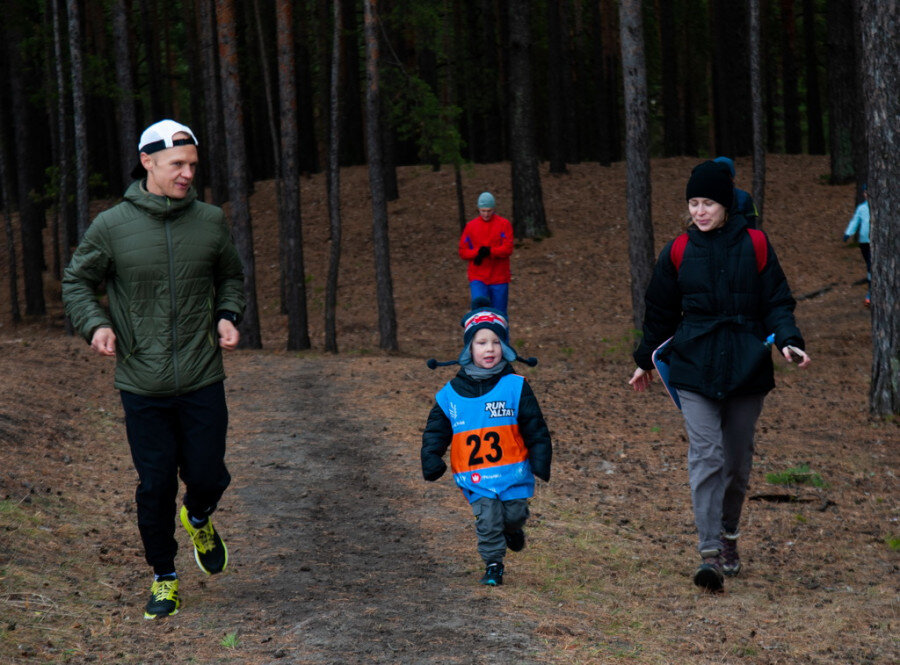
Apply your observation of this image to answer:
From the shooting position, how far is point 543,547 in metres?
6.81

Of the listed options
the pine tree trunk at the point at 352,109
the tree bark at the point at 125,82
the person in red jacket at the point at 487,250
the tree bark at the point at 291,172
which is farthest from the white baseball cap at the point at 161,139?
the pine tree trunk at the point at 352,109

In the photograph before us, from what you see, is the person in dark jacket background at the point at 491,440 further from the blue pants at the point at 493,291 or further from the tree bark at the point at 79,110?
the tree bark at the point at 79,110

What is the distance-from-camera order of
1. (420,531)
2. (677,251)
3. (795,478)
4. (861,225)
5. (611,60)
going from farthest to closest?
(611,60)
(861,225)
(795,478)
(420,531)
(677,251)

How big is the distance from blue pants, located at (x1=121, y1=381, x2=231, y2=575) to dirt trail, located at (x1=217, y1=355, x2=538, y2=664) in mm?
626

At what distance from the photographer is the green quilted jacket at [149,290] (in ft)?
16.8

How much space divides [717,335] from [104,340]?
130 inches

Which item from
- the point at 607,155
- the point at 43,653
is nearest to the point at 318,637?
the point at 43,653

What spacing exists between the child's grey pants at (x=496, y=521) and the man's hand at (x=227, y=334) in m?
1.63

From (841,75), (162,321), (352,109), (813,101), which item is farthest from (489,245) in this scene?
(813,101)

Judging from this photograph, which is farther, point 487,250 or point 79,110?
point 79,110

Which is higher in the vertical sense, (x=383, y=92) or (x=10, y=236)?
(x=383, y=92)

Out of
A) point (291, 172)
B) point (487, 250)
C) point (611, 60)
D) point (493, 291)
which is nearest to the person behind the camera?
point (487, 250)

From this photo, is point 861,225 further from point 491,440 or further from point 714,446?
point 491,440

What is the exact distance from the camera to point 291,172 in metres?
18.1
